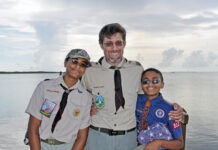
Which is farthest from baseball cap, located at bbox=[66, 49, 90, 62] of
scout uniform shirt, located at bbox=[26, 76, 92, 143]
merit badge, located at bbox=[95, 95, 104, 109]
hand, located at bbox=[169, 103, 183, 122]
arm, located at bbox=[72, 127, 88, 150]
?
hand, located at bbox=[169, 103, 183, 122]

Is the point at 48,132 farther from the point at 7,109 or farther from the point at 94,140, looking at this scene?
the point at 7,109

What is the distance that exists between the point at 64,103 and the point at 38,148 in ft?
2.19

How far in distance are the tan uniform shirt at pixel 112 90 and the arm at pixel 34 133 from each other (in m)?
0.91

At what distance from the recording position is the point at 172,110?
3.95 metres

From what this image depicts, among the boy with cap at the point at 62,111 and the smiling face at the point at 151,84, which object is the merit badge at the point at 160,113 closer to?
the smiling face at the point at 151,84

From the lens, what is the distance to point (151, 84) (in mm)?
4164

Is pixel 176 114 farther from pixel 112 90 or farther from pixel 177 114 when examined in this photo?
pixel 112 90

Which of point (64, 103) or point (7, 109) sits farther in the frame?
point (7, 109)

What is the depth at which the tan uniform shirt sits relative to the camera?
4.33 meters

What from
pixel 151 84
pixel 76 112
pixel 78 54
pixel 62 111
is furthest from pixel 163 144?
pixel 78 54

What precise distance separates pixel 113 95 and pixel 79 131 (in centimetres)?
75

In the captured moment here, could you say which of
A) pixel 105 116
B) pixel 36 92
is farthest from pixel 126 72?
pixel 36 92

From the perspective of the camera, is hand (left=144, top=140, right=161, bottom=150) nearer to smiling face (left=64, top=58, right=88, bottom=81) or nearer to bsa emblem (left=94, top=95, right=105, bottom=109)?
bsa emblem (left=94, top=95, right=105, bottom=109)

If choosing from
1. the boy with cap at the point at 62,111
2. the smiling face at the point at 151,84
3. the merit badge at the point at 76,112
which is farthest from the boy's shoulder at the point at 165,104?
the merit badge at the point at 76,112
